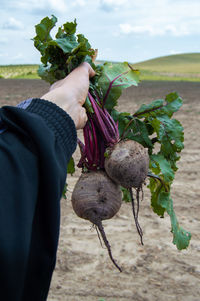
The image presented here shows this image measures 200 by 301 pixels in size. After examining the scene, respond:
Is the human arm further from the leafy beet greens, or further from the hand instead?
the leafy beet greens

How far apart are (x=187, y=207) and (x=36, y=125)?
4072 mm

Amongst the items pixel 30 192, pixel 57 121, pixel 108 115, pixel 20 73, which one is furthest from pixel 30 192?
pixel 20 73

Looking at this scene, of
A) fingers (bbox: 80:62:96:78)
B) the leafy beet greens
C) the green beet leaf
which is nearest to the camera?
fingers (bbox: 80:62:96:78)

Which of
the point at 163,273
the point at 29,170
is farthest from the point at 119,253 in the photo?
the point at 29,170

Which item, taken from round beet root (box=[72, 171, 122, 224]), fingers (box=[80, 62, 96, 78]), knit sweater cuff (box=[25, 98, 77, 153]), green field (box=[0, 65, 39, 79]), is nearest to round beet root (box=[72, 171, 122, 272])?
round beet root (box=[72, 171, 122, 224])

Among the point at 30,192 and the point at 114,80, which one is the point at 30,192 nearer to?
the point at 30,192

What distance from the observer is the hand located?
5.09ft

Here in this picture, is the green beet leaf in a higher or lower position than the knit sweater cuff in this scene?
lower

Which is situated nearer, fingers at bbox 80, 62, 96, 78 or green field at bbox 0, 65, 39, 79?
fingers at bbox 80, 62, 96, 78

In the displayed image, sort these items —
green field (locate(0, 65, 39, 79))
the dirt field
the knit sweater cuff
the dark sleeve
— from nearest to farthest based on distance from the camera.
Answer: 1. the dark sleeve
2. the knit sweater cuff
3. the dirt field
4. green field (locate(0, 65, 39, 79))

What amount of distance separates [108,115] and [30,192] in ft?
4.81

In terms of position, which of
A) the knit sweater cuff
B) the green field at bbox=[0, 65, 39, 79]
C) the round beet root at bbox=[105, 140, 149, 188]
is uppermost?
the knit sweater cuff

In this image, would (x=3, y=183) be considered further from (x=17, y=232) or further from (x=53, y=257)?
(x=53, y=257)

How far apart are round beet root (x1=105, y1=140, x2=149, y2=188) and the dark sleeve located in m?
0.91
